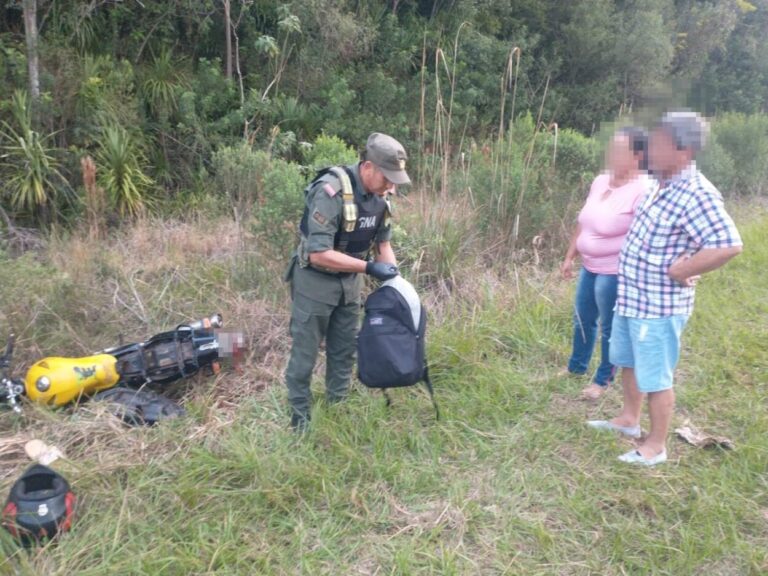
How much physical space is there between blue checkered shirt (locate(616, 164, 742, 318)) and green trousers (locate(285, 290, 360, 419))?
1.37 meters

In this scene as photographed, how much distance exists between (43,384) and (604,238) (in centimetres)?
304

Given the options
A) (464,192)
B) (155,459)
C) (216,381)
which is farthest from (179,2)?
(155,459)

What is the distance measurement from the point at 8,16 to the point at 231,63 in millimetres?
2978

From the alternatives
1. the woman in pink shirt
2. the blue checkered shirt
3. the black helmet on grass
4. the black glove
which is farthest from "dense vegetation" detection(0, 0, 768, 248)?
the black helmet on grass

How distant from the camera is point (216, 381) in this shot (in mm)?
3852

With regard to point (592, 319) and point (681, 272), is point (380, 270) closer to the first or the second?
point (681, 272)

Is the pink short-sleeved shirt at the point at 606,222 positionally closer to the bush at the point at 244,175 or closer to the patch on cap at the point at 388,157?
the patch on cap at the point at 388,157

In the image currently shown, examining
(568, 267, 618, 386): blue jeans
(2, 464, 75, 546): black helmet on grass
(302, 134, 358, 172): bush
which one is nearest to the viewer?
(2, 464, 75, 546): black helmet on grass

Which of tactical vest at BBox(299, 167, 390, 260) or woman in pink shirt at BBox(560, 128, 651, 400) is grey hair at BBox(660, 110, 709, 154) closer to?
woman in pink shirt at BBox(560, 128, 651, 400)

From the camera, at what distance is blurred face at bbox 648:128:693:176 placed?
2.73 m

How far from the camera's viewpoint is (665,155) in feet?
9.06

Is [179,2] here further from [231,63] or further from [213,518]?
[213,518]

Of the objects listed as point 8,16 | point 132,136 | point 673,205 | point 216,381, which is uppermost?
point 8,16

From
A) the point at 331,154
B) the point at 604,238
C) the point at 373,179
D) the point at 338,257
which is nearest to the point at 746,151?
the point at 331,154
